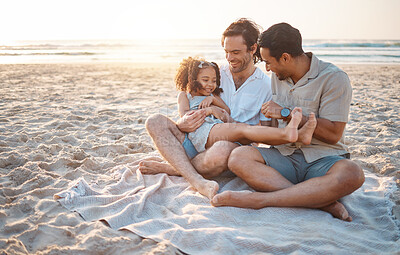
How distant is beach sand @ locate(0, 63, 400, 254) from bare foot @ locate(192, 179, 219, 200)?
26.3 inches

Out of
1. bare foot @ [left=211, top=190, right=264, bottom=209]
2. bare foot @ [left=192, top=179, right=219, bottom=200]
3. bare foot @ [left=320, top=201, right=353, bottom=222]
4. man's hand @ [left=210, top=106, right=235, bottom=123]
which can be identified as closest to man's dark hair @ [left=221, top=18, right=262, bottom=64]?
man's hand @ [left=210, top=106, right=235, bottom=123]

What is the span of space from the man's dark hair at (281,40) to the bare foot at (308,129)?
579 mm

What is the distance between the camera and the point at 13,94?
716 cm

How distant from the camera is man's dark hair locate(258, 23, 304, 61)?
2596 mm

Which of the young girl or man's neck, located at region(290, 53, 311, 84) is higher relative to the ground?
man's neck, located at region(290, 53, 311, 84)

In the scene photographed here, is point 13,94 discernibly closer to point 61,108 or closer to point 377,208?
point 61,108

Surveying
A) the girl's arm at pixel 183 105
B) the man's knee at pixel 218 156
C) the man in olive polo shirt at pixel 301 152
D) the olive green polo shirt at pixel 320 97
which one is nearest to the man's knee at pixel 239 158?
the man in olive polo shirt at pixel 301 152

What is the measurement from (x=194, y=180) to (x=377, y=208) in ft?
4.89

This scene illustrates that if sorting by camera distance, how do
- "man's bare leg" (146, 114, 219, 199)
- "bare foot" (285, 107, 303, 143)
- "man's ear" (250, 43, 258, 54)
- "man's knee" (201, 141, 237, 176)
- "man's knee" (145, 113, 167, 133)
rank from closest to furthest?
"bare foot" (285, 107, 303, 143) → "man's knee" (201, 141, 237, 176) → "man's bare leg" (146, 114, 219, 199) → "man's knee" (145, 113, 167, 133) → "man's ear" (250, 43, 258, 54)

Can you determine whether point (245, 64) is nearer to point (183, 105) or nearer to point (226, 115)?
point (226, 115)

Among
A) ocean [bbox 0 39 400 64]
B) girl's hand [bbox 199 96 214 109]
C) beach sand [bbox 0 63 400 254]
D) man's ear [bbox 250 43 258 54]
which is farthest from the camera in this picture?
ocean [bbox 0 39 400 64]

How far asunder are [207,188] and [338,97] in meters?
1.25

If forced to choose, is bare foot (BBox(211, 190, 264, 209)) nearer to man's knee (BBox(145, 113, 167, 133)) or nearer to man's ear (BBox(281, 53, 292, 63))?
man's knee (BBox(145, 113, 167, 133))

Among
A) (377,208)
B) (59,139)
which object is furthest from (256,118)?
(59,139)
